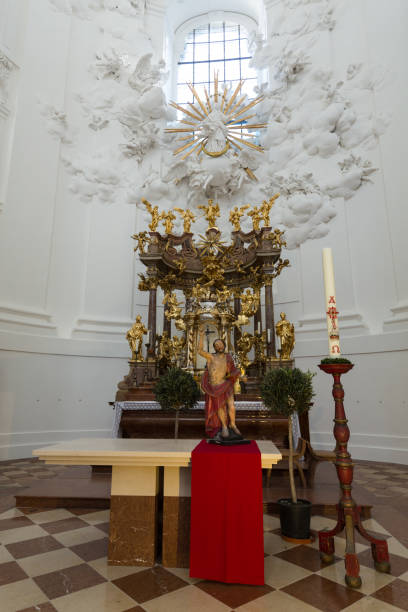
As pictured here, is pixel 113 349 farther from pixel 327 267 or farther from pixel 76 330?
pixel 327 267

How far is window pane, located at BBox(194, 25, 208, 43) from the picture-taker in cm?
1194

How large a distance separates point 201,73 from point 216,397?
38.6 feet

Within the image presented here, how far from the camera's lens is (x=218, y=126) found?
9.60 m

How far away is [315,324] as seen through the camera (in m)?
7.80

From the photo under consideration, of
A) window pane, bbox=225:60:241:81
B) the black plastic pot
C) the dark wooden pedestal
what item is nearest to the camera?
the black plastic pot

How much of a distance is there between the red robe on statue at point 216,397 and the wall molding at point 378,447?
4839 mm

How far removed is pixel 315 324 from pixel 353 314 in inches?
32.8

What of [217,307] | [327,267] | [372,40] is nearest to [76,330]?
[217,307]

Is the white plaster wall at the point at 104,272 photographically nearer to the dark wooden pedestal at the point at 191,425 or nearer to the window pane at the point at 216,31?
the dark wooden pedestal at the point at 191,425

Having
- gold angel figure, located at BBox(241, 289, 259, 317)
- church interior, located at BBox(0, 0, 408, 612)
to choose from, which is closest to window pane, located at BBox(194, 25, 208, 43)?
church interior, located at BBox(0, 0, 408, 612)

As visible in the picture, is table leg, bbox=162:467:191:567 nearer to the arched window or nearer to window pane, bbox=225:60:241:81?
the arched window

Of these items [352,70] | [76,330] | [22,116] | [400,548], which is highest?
[352,70]

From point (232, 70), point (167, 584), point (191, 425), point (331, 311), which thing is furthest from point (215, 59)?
point (167, 584)

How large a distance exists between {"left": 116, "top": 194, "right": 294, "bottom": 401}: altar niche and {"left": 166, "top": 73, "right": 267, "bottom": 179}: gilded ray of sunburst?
287cm
